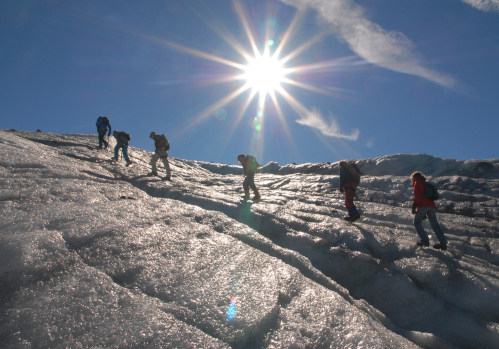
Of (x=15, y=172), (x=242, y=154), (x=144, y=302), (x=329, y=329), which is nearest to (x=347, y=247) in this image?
(x=329, y=329)

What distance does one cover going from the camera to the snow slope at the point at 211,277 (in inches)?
127

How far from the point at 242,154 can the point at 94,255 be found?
32.2 ft

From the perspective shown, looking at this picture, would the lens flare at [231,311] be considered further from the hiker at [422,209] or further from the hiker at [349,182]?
the hiker at [349,182]

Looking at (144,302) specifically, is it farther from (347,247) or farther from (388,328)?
(347,247)

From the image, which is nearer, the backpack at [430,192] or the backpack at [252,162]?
the backpack at [430,192]

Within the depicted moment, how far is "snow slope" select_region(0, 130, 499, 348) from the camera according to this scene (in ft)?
10.6

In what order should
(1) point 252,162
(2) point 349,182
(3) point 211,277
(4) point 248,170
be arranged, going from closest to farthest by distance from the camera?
(3) point 211,277 < (2) point 349,182 < (4) point 248,170 < (1) point 252,162

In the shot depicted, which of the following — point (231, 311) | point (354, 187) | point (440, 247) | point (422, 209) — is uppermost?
point (354, 187)

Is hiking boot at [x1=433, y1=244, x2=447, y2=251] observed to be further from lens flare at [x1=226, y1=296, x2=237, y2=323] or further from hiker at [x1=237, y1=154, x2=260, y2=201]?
hiker at [x1=237, y1=154, x2=260, y2=201]

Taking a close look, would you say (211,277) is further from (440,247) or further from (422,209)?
(422,209)

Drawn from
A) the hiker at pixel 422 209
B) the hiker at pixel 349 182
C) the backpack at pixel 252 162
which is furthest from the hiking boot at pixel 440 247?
the backpack at pixel 252 162

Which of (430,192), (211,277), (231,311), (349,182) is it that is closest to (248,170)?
(349,182)

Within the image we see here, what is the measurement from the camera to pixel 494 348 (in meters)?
4.45

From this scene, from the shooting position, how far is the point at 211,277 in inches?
172
